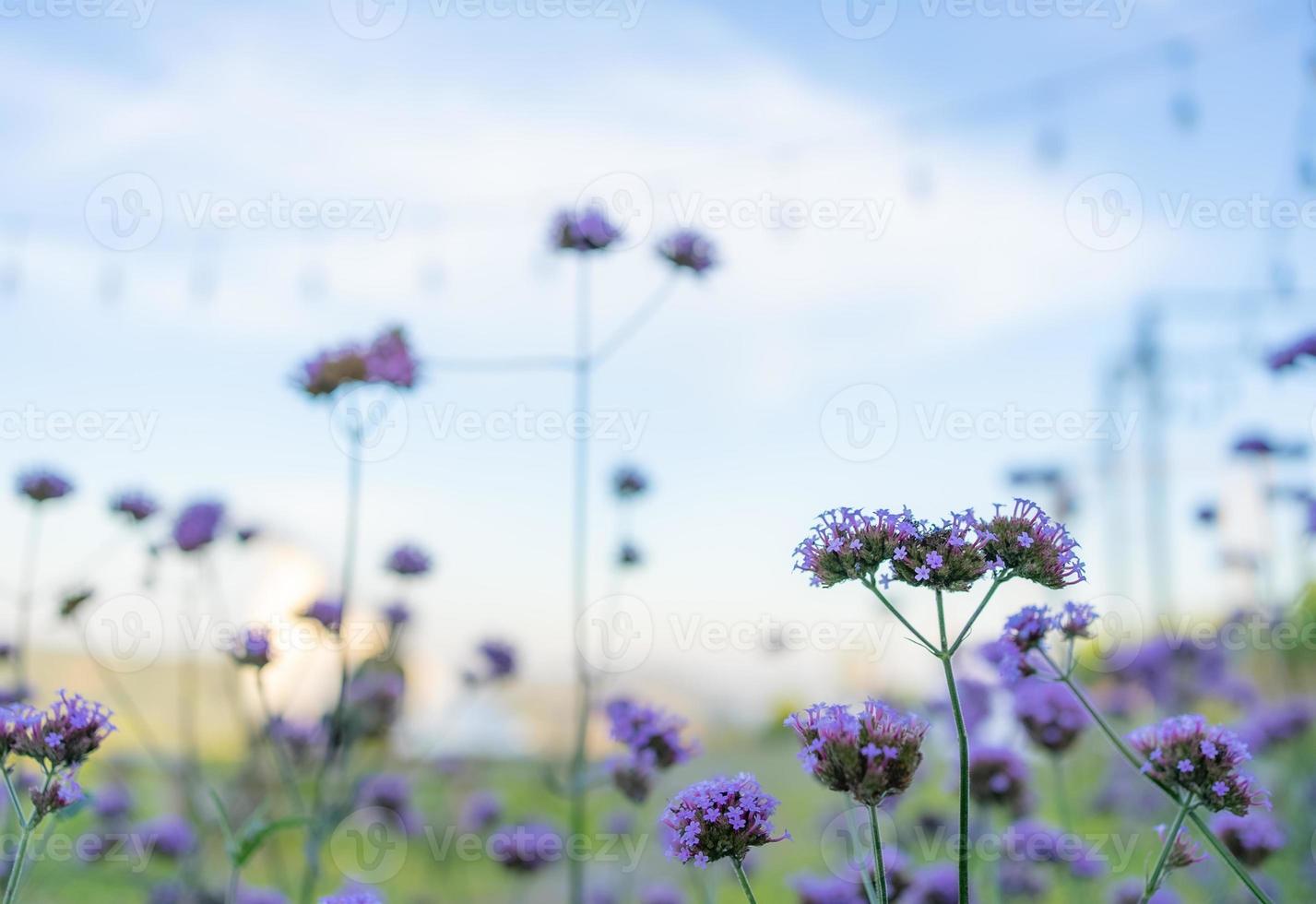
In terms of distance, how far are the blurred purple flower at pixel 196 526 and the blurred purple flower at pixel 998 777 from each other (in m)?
3.32

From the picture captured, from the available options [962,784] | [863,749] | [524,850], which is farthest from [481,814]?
[962,784]

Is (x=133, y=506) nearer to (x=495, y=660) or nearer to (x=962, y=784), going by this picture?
(x=495, y=660)

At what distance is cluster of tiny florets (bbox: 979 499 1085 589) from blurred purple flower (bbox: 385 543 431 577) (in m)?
3.11

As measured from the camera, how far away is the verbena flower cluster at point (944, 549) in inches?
80.9

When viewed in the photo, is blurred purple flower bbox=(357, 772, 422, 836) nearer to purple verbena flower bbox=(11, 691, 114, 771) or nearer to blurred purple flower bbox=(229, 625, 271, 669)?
blurred purple flower bbox=(229, 625, 271, 669)

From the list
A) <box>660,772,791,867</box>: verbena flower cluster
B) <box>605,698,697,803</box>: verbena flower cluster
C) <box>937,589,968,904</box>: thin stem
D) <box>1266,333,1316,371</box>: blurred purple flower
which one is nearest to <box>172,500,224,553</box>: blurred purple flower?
<box>605,698,697,803</box>: verbena flower cluster

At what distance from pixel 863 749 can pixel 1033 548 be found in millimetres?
565

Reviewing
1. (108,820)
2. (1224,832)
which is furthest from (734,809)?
(108,820)

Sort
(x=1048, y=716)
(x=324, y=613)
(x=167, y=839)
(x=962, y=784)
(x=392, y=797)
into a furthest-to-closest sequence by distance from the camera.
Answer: (x=392, y=797) → (x=167, y=839) → (x=324, y=613) → (x=1048, y=716) → (x=962, y=784)

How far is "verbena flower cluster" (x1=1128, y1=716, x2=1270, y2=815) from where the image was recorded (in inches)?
87.1

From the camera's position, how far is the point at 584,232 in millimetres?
4395

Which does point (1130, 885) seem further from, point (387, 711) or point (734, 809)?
point (387, 711)

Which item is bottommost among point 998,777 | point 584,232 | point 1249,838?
point 1249,838

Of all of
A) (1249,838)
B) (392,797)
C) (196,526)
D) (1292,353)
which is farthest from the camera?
(392,797)
